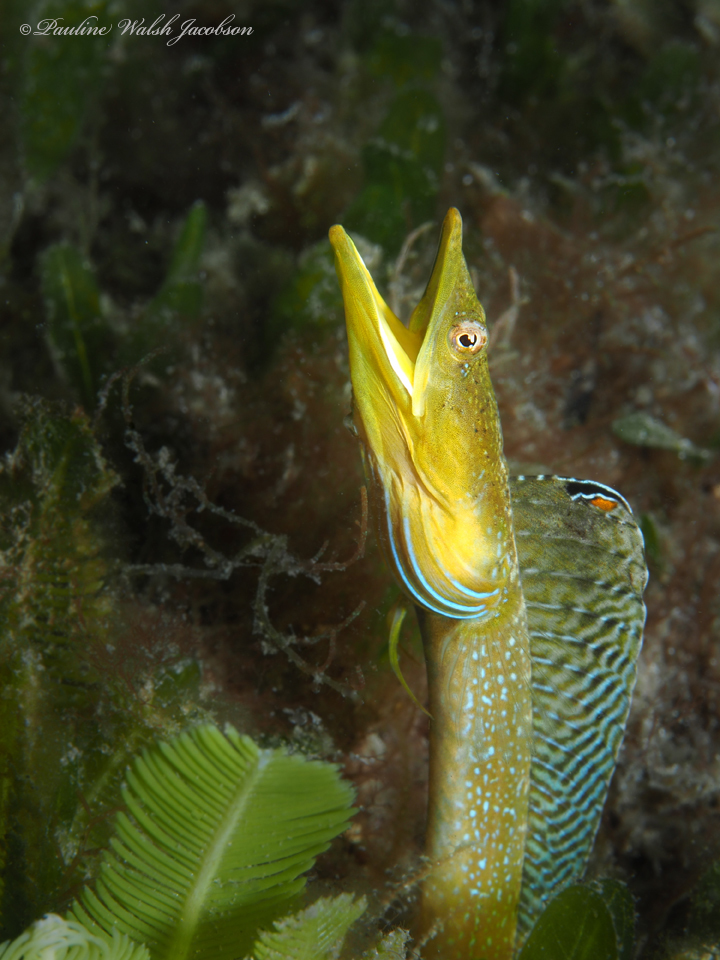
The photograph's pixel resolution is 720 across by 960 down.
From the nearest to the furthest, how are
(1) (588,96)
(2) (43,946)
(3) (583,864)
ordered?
(2) (43,946) < (3) (583,864) < (1) (588,96)

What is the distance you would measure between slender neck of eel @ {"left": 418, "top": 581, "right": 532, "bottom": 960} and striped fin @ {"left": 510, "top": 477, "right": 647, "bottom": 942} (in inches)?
5.4

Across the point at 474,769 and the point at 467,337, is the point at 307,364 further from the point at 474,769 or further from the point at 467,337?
the point at 474,769

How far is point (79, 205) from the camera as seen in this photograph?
4703 millimetres

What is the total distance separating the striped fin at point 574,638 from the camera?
2352 millimetres

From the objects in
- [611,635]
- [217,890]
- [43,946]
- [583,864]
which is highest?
[611,635]

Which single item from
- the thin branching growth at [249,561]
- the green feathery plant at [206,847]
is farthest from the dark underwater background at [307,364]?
the green feathery plant at [206,847]

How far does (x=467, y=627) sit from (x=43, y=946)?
58.2 inches

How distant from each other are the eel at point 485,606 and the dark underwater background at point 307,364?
0.28m

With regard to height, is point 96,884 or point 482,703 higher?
point 482,703

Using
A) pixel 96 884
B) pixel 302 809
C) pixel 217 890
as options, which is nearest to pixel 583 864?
pixel 302 809

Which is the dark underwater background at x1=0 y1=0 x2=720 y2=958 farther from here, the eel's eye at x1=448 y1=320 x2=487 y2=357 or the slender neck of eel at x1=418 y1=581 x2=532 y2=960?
the eel's eye at x1=448 y1=320 x2=487 y2=357

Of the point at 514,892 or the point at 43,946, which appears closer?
the point at 43,946

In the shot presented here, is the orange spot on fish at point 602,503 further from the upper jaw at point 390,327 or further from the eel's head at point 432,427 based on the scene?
the upper jaw at point 390,327

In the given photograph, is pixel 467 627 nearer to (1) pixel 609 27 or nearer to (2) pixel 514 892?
(2) pixel 514 892
